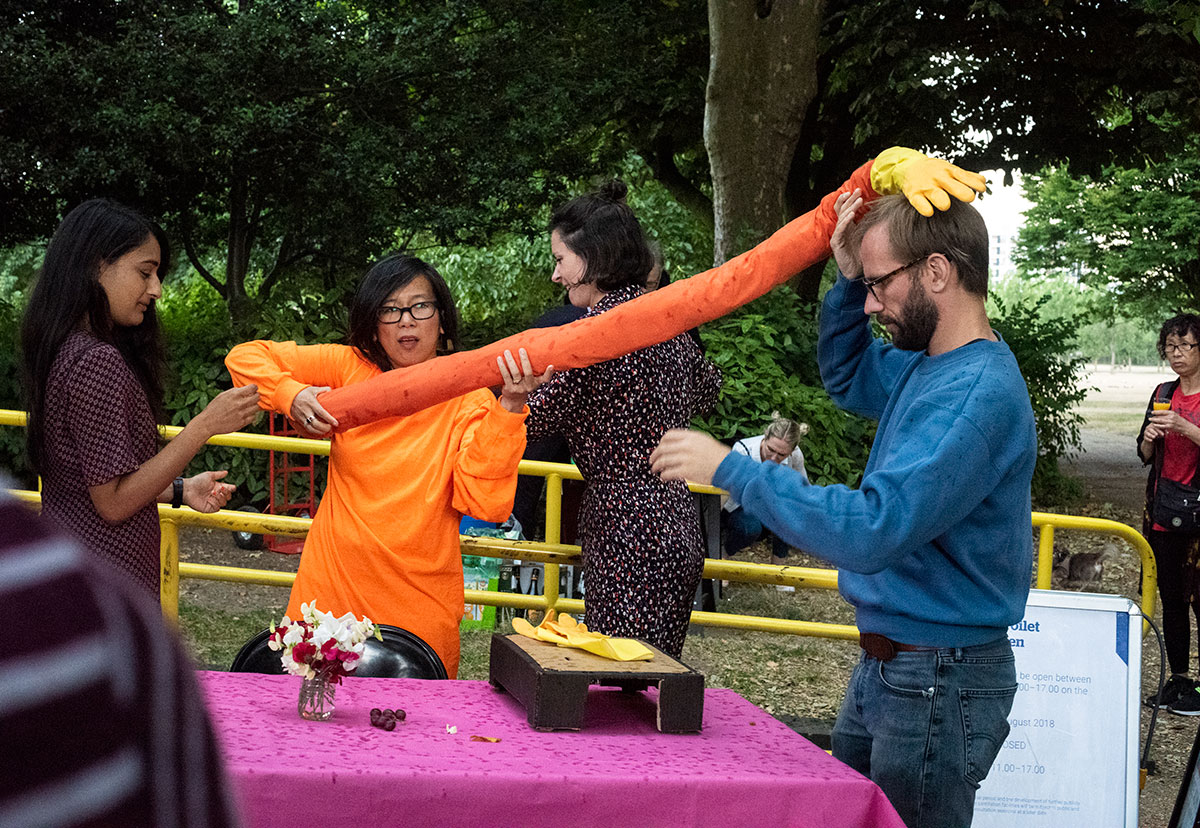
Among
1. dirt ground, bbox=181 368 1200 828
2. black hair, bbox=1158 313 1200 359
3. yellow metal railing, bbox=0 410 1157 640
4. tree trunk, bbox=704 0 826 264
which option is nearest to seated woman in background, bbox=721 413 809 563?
dirt ground, bbox=181 368 1200 828

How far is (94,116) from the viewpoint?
1031cm

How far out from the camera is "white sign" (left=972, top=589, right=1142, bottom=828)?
4.09m

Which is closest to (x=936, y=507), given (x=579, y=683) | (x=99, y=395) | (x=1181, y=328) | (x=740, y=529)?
(x=579, y=683)

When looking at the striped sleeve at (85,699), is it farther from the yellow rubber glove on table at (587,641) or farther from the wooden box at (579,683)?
the yellow rubber glove on table at (587,641)

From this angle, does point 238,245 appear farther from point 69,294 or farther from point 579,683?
point 579,683

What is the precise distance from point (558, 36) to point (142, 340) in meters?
10.2

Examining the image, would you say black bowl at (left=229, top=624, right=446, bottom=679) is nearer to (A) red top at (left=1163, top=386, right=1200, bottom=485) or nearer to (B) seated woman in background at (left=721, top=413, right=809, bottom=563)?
(B) seated woman in background at (left=721, top=413, right=809, bottom=563)

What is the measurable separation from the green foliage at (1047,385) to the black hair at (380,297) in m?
10.5

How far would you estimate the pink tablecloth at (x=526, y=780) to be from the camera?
2.22 metres

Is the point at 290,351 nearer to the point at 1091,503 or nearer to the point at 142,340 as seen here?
the point at 142,340

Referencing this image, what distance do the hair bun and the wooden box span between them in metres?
1.40

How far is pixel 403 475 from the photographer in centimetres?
338

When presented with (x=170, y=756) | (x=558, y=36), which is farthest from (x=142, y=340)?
(x=558, y=36)

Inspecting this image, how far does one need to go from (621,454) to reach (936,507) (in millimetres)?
1230
